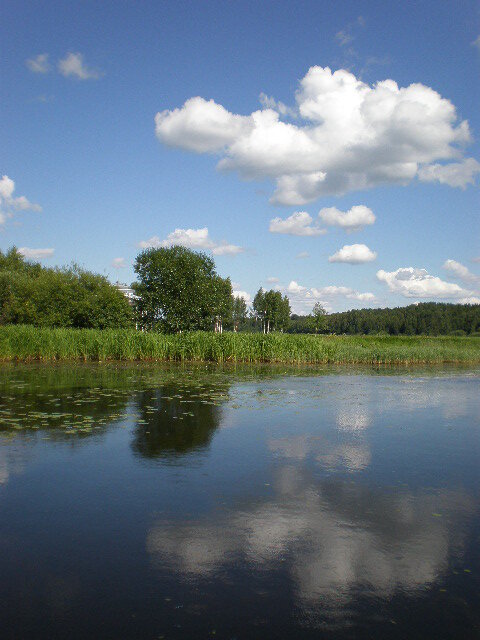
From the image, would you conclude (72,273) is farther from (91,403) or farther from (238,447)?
(238,447)

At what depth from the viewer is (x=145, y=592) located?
394 centimetres

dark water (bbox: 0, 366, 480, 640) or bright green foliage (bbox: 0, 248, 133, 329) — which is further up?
bright green foliage (bbox: 0, 248, 133, 329)

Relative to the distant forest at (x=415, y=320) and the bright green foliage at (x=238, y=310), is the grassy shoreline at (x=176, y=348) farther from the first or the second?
the distant forest at (x=415, y=320)

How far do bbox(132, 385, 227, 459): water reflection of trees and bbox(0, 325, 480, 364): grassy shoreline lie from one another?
1458 cm

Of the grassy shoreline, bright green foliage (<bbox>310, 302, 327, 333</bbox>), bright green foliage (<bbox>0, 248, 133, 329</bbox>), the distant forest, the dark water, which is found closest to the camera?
the dark water

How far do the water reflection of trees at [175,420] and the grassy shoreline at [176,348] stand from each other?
1458cm

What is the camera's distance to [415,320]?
4498 inches

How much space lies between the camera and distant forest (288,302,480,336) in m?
109

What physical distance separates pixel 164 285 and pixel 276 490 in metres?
36.2

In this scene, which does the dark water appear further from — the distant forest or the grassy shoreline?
the distant forest

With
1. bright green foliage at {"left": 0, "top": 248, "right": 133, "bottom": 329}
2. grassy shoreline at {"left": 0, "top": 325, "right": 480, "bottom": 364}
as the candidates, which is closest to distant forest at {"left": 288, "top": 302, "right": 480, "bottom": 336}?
bright green foliage at {"left": 0, "top": 248, "right": 133, "bottom": 329}

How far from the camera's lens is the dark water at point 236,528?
12.0 ft

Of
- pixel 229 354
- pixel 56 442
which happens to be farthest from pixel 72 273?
pixel 56 442

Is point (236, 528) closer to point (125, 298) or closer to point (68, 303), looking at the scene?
point (68, 303)
